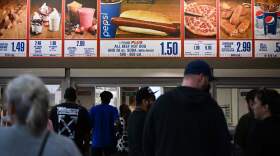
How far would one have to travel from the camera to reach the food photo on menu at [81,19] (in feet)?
26.2

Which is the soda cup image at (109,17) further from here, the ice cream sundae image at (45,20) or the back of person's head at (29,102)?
the back of person's head at (29,102)

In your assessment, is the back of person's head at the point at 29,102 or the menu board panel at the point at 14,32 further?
the menu board panel at the point at 14,32

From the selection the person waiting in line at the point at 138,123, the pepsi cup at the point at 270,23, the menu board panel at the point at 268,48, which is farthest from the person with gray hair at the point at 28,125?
the pepsi cup at the point at 270,23

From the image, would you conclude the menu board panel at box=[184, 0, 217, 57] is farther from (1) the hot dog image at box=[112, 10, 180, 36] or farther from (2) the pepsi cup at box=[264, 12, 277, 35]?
(2) the pepsi cup at box=[264, 12, 277, 35]

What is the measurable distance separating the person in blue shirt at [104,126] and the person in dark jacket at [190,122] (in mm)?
3865

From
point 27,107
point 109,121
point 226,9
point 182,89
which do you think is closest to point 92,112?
point 109,121

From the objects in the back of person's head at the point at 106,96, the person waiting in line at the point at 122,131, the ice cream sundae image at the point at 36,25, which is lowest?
the person waiting in line at the point at 122,131

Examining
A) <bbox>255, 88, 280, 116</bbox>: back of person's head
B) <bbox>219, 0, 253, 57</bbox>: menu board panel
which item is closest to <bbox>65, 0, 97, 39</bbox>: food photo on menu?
<bbox>219, 0, 253, 57</bbox>: menu board panel

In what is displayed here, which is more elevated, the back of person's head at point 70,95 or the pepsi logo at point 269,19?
the pepsi logo at point 269,19

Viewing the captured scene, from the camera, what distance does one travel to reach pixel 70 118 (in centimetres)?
680

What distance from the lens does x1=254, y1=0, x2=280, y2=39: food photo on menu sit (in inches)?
314

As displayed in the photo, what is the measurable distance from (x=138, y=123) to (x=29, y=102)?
356 centimetres

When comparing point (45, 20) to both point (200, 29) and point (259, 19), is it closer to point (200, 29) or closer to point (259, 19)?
point (200, 29)

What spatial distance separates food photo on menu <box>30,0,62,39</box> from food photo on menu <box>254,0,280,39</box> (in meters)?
2.87
